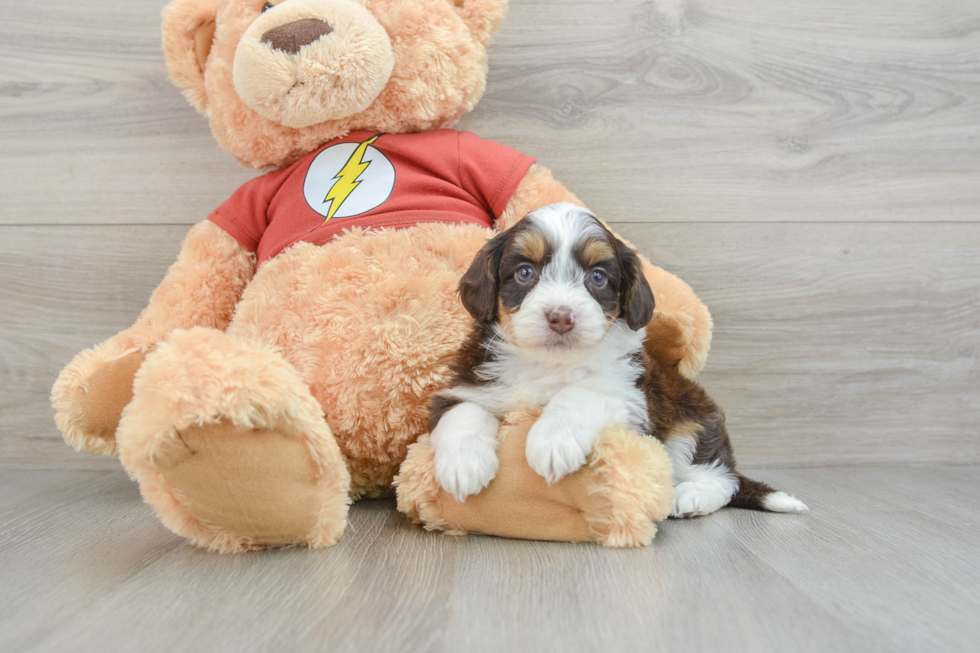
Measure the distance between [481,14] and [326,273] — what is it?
30.9 inches

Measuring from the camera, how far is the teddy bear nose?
60.9 inches

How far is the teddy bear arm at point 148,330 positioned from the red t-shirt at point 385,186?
0.09 metres

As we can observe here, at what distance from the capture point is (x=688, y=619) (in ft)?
3.22

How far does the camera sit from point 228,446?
1.16 m

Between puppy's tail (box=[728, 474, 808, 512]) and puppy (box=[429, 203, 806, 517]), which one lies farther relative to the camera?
puppy's tail (box=[728, 474, 808, 512])

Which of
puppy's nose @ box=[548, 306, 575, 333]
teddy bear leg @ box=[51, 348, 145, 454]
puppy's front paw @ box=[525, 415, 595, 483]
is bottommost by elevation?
teddy bear leg @ box=[51, 348, 145, 454]

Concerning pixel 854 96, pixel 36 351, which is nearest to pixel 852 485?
pixel 854 96

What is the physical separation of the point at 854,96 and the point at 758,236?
0.53 m

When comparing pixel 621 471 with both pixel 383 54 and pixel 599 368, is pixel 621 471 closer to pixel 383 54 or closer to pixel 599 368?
pixel 599 368

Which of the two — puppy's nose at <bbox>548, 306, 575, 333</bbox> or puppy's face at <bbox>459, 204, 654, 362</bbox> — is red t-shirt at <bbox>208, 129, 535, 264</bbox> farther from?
puppy's nose at <bbox>548, 306, 575, 333</bbox>

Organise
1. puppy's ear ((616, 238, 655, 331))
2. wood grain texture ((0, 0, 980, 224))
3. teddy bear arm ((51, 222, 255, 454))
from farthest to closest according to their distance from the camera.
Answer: wood grain texture ((0, 0, 980, 224)) < teddy bear arm ((51, 222, 255, 454)) < puppy's ear ((616, 238, 655, 331))

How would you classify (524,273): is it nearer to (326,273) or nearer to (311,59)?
(326,273)

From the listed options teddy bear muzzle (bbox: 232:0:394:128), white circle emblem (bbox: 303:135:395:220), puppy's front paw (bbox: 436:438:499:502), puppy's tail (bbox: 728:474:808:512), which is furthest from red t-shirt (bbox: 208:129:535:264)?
puppy's tail (bbox: 728:474:808:512)

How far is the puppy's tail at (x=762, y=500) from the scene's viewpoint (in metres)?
1.63
